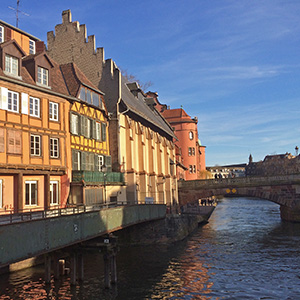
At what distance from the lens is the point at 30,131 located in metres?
26.9

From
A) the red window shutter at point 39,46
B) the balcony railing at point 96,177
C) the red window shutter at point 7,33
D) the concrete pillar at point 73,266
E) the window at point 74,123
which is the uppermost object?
the red window shutter at point 39,46

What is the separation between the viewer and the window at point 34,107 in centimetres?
2744

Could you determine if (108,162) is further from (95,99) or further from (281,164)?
(281,164)

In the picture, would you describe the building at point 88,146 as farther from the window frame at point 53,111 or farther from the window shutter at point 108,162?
the window frame at point 53,111

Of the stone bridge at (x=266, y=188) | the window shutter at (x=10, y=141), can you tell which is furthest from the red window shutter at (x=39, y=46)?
the stone bridge at (x=266, y=188)

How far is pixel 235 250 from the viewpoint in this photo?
35688mm

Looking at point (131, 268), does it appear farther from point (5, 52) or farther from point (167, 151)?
point (167, 151)

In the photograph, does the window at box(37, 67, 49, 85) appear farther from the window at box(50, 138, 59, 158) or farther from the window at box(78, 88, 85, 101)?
the window at box(50, 138, 59, 158)

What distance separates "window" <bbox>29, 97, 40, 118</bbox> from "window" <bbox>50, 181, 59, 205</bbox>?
5.52 metres

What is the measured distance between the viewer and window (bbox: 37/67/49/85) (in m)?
29.2

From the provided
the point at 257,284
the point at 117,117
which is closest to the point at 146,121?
the point at 117,117

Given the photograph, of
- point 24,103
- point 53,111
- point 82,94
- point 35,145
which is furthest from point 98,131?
point 24,103

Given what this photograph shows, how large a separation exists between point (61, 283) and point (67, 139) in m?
12.1

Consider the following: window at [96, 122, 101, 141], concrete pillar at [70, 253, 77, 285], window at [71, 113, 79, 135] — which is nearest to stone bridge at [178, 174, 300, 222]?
window at [96, 122, 101, 141]
